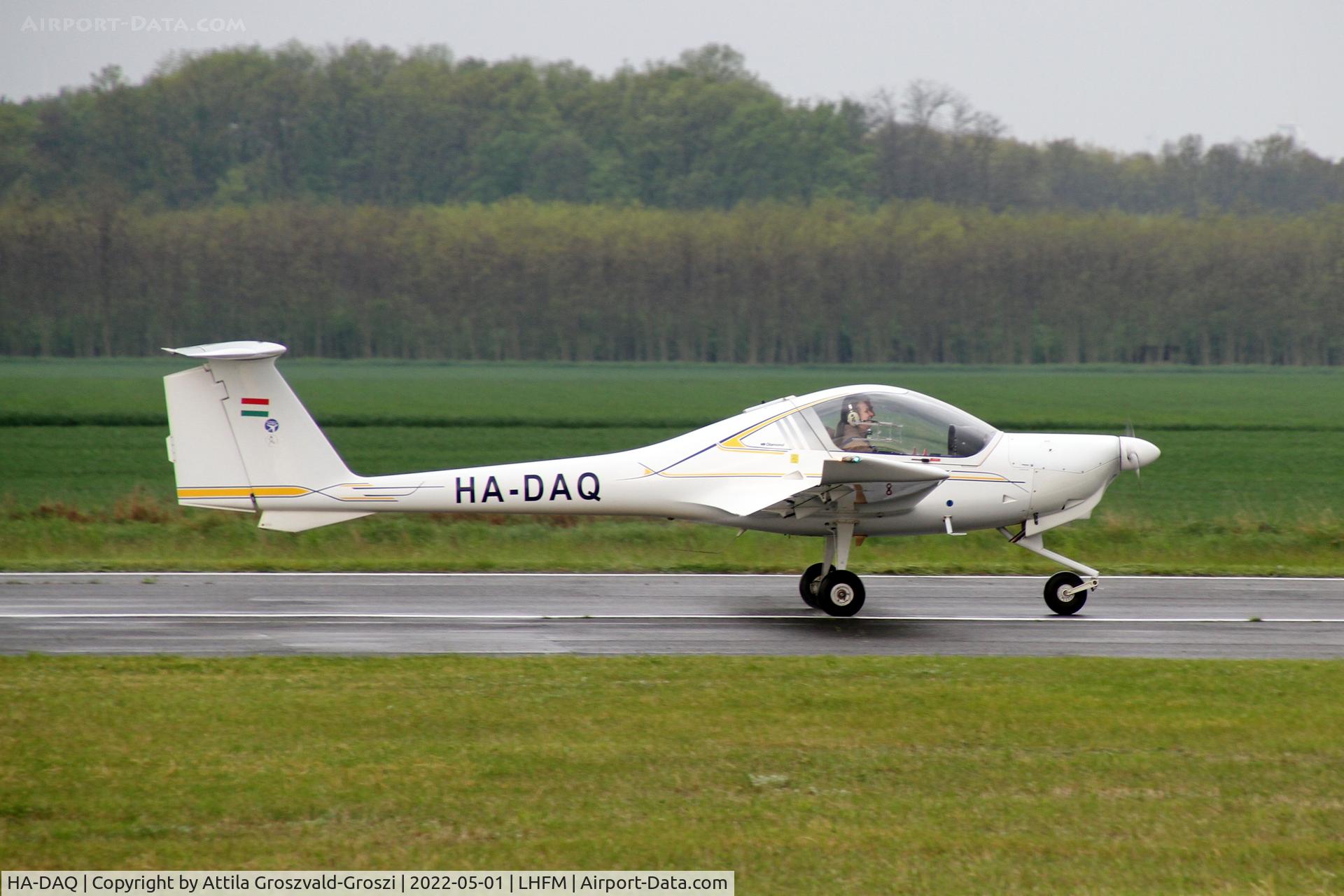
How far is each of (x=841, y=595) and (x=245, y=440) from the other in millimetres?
5971

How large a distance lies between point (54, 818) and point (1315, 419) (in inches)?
1999

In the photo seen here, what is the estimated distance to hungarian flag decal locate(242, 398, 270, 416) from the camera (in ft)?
41.6

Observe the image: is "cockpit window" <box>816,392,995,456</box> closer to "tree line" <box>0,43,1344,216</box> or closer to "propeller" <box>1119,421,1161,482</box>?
"propeller" <box>1119,421,1161,482</box>

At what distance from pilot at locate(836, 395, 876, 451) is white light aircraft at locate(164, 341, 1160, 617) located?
1 centimetres

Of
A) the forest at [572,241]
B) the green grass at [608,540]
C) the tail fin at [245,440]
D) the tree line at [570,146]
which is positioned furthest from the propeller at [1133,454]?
the tree line at [570,146]

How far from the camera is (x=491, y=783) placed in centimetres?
694

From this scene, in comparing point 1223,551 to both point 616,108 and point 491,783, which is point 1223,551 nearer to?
point 491,783

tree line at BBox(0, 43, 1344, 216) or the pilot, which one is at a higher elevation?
tree line at BBox(0, 43, 1344, 216)

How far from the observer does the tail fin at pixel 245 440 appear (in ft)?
41.1

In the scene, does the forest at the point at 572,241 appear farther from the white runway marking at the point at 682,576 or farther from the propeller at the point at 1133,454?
the propeller at the point at 1133,454

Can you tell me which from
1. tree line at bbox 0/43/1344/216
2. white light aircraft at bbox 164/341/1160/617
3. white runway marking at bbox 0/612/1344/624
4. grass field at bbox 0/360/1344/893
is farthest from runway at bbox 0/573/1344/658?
tree line at bbox 0/43/1344/216

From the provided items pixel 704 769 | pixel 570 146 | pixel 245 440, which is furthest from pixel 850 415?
pixel 570 146

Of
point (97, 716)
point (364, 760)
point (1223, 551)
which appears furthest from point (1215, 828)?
point (1223, 551)

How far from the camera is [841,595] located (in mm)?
12914
